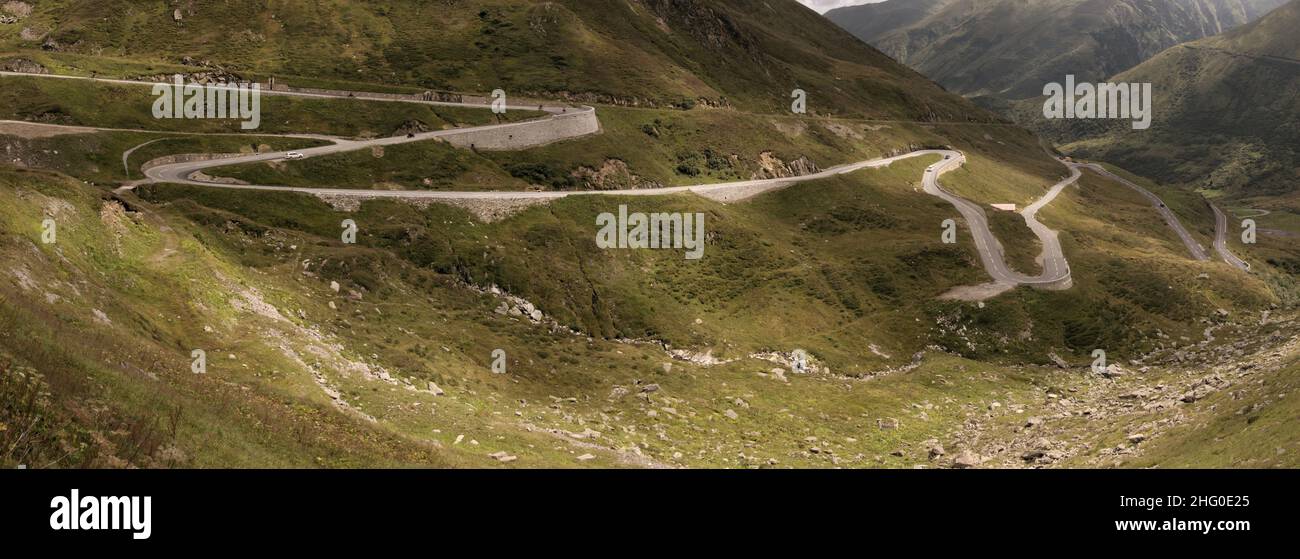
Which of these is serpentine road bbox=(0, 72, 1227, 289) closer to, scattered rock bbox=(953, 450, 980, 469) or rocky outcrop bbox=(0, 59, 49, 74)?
rocky outcrop bbox=(0, 59, 49, 74)

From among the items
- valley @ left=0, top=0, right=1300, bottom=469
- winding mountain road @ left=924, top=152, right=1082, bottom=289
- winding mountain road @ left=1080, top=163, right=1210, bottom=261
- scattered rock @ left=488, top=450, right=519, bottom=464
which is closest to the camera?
valley @ left=0, top=0, right=1300, bottom=469

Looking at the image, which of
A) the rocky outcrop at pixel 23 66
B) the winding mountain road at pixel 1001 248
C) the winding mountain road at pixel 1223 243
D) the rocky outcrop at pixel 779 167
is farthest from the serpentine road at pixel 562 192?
the winding mountain road at pixel 1223 243

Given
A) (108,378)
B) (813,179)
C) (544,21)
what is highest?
(544,21)

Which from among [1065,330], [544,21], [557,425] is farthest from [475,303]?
[544,21]

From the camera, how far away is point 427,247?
58.4 metres

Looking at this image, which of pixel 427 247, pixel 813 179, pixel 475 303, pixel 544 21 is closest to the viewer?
pixel 475 303

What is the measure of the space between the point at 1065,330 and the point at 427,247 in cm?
6264

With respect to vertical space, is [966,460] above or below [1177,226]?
below

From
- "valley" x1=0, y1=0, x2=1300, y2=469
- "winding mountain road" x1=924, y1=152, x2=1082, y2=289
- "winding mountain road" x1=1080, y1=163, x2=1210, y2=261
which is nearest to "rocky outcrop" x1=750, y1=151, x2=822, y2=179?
"valley" x1=0, y1=0, x2=1300, y2=469

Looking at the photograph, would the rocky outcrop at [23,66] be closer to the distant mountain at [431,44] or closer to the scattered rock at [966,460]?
the distant mountain at [431,44]

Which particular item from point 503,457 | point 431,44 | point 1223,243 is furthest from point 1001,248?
point 1223,243

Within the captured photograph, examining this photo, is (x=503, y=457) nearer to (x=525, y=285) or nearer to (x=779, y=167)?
(x=525, y=285)

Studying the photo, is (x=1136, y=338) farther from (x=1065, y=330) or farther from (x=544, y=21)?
(x=544, y=21)
